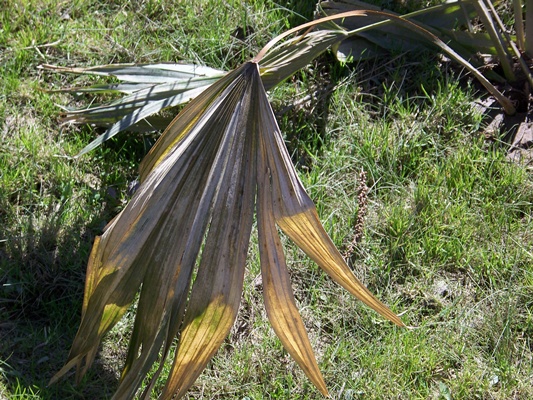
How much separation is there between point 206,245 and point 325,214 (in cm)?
111

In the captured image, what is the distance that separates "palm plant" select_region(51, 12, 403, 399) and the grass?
1.96 feet

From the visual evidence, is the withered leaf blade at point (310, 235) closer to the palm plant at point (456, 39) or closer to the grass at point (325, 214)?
the grass at point (325, 214)

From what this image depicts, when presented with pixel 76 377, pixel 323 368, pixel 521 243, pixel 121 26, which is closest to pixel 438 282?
pixel 521 243

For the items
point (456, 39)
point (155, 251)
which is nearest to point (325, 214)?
point (155, 251)

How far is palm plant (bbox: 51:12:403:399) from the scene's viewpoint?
244 cm

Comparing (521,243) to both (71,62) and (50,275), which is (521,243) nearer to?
(50,275)

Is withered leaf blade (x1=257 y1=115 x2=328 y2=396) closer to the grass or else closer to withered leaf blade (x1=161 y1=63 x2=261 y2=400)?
withered leaf blade (x1=161 y1=63 x2=261 y2=400)

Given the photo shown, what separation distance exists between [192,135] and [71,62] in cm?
177

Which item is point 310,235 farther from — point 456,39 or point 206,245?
point 456,39

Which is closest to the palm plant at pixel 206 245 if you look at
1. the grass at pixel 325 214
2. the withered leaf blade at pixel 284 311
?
the withered leaf blade at pixel 284 311

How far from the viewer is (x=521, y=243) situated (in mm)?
3430

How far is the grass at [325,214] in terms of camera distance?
3068 millimetres

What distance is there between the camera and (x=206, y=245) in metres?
2.56

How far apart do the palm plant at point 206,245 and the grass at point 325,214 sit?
0.60m
